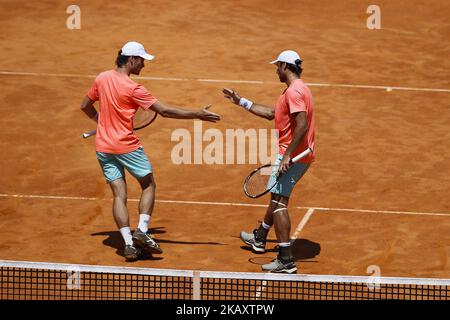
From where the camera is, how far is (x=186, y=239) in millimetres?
12320

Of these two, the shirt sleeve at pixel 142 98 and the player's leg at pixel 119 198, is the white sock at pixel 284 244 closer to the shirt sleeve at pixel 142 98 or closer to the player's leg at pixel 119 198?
the player's leg at pixel 119 198

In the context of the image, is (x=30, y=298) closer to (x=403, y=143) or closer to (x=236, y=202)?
(x=236, y=202)

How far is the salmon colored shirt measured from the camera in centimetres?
1095

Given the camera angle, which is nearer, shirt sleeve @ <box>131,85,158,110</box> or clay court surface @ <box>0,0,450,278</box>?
shirt sleeve @ <box>131,85,158,110</box>

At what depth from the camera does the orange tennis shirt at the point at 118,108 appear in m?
11.4

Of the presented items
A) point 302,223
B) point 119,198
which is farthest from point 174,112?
point 302,223

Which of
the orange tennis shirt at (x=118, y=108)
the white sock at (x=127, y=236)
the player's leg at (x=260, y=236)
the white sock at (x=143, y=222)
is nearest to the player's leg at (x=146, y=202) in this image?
the white sock at (x=143, y=222)

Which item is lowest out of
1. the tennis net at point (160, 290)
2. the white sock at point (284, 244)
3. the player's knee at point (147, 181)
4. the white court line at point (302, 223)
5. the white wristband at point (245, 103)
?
the tennis net at point (160, 290)

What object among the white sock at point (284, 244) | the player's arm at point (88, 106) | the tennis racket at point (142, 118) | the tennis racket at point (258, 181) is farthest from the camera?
the tennis racket at point (142, 118)

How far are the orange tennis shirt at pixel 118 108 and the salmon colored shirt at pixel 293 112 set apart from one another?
1.33 m

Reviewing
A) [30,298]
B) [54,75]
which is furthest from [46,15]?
[30,298]

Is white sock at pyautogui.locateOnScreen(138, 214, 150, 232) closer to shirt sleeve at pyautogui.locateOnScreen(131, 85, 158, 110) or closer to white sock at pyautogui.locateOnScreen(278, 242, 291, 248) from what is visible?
shirt sleeve at pyautogui.locateOnScreen(131, 85, 158, 110)

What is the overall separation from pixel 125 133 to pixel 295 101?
1822 mm

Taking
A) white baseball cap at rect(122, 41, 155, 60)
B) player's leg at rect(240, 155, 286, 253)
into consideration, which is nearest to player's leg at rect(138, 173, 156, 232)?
player's leg at rect(240, 155, 286, 253)
